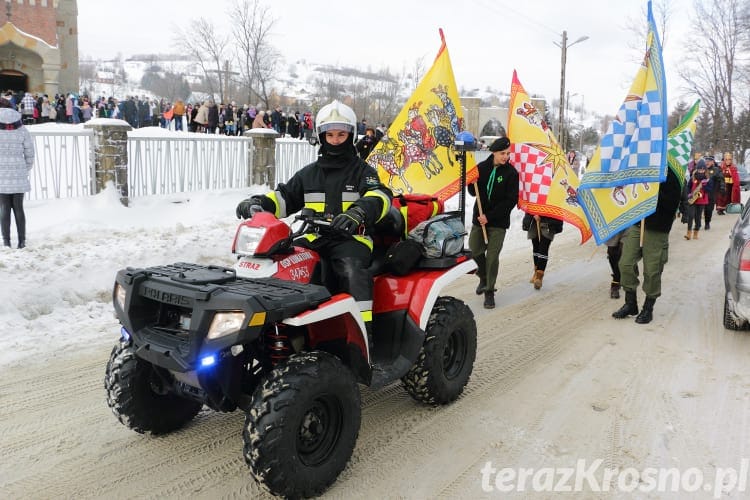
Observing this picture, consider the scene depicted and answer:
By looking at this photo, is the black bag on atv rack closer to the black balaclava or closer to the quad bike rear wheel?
the black balaclava

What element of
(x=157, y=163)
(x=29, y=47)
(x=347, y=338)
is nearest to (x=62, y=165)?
(x=157, y=163)

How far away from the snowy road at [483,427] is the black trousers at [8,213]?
101 inches

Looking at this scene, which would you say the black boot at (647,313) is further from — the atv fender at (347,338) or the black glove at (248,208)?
the black glove at (248,208)

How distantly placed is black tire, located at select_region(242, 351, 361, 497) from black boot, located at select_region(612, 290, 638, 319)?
4571mm

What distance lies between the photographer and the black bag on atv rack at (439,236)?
4.30 metres

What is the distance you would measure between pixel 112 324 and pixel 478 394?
3.66 meters

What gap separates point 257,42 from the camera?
2798 centimetres

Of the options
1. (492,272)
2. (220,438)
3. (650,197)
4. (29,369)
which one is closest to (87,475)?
(220,438)

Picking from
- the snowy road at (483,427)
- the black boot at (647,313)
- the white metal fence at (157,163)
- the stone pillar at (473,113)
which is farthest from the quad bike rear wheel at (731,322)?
the stone pillar at (473,113)

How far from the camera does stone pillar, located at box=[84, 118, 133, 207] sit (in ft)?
34.9

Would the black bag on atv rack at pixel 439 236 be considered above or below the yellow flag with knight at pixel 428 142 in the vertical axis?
below

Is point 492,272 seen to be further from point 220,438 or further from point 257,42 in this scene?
point 257,42

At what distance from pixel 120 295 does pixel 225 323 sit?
2.65ft

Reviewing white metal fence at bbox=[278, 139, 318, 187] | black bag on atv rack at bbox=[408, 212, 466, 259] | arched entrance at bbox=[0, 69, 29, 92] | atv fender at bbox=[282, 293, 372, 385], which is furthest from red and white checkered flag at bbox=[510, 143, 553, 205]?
arched entrance at bbox=[0, 69, 29, 92]
